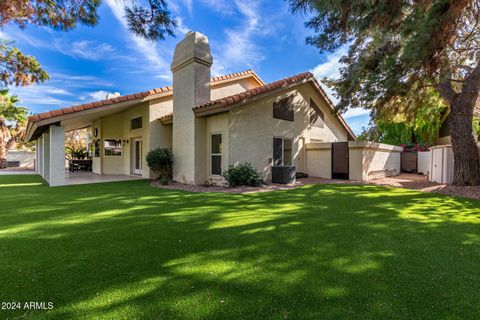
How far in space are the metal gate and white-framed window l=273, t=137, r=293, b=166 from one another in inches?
97.6

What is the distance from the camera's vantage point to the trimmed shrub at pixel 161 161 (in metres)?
11.1

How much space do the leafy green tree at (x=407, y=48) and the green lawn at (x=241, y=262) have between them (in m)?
4.27

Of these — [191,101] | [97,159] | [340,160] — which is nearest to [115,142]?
[97,159]

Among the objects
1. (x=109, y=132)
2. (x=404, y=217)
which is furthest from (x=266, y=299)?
(x=109, y=132)

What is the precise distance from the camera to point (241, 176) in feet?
31.3

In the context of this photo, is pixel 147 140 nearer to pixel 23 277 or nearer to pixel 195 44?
pixel 195 44

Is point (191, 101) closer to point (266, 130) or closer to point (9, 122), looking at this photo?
point (266, 130)

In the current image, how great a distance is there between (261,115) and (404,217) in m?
7.29

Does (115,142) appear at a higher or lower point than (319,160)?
higher

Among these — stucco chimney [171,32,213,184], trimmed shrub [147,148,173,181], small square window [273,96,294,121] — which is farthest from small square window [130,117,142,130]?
small square window [273,96,294,121]

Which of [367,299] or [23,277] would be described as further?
[23,277]

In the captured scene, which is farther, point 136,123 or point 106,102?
point 136,123

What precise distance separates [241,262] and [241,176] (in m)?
6.46

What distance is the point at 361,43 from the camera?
11.1 m
